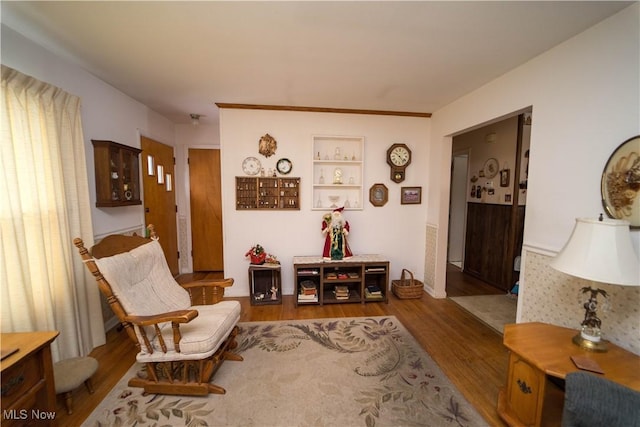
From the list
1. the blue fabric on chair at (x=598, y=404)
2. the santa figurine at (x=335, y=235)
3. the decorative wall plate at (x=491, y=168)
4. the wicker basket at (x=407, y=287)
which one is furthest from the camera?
the decorative wall plate at (x=491, y=168)

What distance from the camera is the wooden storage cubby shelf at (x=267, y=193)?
128 inches

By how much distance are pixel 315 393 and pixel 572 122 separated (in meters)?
2.57

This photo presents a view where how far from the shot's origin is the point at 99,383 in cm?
186

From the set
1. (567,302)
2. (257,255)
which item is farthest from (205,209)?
(567,302)

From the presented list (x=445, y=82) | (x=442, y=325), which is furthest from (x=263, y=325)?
(x=445, y=82)

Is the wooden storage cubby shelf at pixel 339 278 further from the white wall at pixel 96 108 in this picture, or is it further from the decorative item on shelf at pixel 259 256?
the white wall at pixel 96 108

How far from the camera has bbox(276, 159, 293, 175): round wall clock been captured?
3270mm

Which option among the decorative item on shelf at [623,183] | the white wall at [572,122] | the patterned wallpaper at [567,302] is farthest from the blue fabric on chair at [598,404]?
the decorative item on shelf at [623,183]

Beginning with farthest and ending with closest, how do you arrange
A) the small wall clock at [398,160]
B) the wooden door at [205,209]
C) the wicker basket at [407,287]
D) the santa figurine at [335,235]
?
1. the wooden door at [205,209]
2. the small wall clock at [398,160]
3. the wicker basket at [407,287]
4. the santa figurine at [335,235]

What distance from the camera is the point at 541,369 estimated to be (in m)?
1.29

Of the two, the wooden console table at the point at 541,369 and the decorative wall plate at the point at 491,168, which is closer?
the wooden console table at the point at 541,369

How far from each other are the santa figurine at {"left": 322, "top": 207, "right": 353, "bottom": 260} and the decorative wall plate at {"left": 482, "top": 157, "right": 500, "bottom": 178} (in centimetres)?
246

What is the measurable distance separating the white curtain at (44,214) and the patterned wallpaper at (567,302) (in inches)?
139

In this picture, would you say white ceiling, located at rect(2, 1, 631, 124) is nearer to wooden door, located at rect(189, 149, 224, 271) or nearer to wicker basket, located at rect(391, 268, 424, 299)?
wooden door, located at rect(189, 149, 224, 271)
